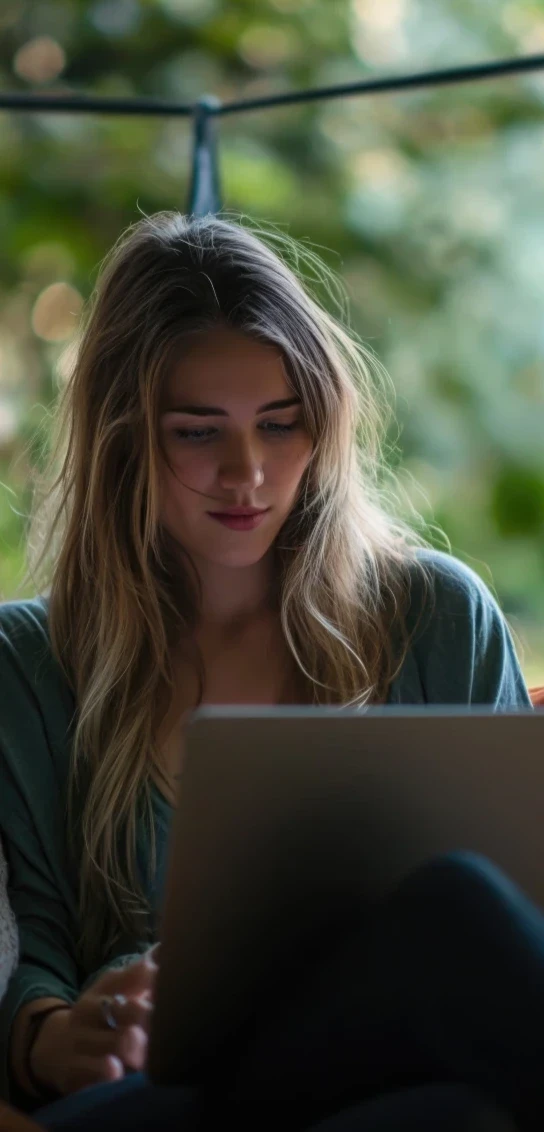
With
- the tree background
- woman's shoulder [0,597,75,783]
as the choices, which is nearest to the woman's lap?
woman's shoulder [0,597,75,783]

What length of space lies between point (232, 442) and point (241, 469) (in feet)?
0.10

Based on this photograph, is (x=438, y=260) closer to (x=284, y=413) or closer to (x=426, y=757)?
(x=284, y=413)

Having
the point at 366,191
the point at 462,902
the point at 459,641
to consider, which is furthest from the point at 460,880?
the point at 366,191

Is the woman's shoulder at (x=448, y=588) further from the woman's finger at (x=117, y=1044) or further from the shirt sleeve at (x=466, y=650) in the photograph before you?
the woman's finger at (x=117, y=1044)

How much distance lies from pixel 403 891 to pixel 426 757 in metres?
0.10

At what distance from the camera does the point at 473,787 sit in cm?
88

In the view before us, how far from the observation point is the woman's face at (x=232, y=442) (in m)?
1.32

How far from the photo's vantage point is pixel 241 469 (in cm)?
132

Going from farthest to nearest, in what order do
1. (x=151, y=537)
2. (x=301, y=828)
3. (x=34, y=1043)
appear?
(x=151, y=537)
(x=34, y=1043)
(x=301, y=828)

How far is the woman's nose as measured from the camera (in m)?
1.31

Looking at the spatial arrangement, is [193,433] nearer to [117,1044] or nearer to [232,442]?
[232,442]

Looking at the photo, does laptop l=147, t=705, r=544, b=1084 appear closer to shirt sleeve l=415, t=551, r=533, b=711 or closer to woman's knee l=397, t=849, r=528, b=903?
woman's knee l=397, t=849, r=528, b=903

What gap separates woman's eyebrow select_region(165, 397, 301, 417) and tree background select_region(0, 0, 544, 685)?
1.79 metres

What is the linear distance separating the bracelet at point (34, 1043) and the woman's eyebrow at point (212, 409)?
544mm
